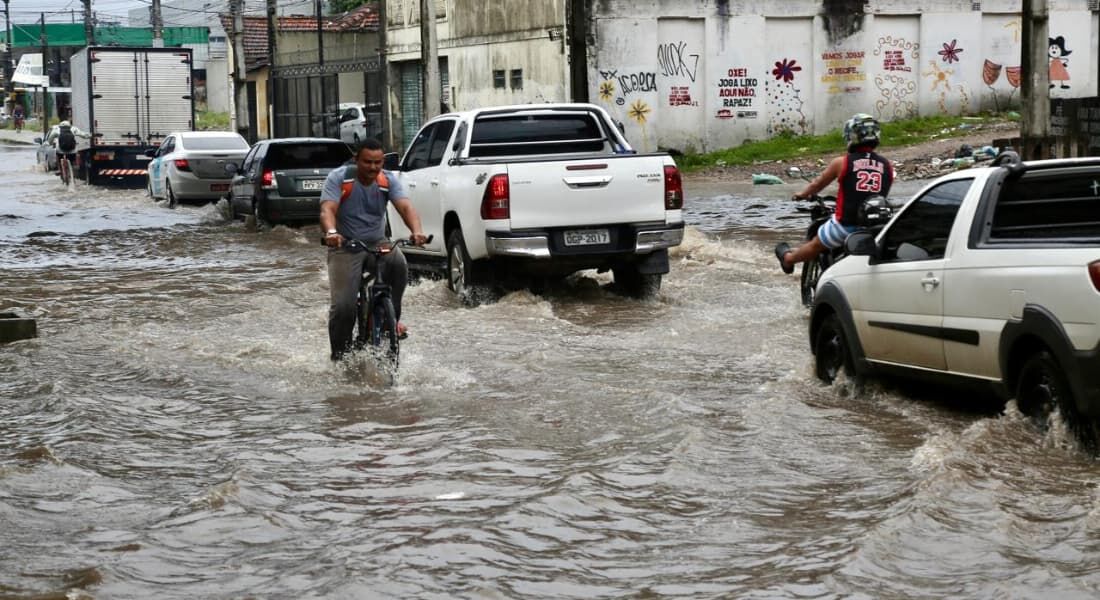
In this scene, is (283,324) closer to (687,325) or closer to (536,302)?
(536,302)

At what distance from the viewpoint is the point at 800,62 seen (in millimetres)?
36125

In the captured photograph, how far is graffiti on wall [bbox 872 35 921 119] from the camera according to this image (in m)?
36.6

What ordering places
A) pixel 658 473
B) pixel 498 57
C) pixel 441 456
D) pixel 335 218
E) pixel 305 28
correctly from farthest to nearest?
pixel 305 28 → pixel 498 57 → pixel 335 218 → pixel 441 456 → pixel 658 473

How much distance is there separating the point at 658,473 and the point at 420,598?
84.9 inches

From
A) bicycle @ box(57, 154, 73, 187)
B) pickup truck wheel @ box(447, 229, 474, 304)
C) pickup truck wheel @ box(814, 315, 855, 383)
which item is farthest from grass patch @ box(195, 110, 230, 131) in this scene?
pickup truck wheel @ box(814, 315, 855, 383)

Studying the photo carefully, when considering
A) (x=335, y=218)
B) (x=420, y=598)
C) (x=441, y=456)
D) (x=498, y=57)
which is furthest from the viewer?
(x=498, y=57)

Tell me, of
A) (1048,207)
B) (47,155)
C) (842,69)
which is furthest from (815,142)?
(1048,207)

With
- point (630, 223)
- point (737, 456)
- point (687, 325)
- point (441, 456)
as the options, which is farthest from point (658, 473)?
point (630, 223)

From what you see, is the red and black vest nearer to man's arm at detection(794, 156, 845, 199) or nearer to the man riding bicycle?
man's arm at detection(794, 156, 845, 199)

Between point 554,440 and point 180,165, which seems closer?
point 554,440

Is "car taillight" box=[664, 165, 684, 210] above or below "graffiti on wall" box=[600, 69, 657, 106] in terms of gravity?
below

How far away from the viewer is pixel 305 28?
58.6 metres

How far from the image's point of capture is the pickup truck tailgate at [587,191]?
537 inches

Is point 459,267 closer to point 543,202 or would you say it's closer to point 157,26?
point 543,202
